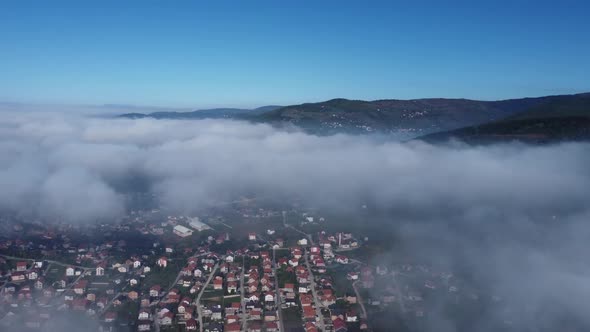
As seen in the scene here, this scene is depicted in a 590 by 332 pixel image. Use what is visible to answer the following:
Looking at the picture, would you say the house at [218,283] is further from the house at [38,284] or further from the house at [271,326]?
the house at [38,284]

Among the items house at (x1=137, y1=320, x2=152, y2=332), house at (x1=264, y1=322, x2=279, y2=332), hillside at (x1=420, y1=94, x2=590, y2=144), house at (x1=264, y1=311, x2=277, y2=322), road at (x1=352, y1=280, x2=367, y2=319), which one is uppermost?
hillside at (x1=420, y1=94, x2=590, y2=144)

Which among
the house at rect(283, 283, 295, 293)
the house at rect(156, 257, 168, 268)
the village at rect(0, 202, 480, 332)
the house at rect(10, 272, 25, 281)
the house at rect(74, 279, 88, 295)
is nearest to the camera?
the village at rect(0, 202, 480, 332)

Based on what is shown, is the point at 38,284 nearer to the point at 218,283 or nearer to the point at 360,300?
the point at 218,283

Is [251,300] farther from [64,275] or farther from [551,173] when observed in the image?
[551,173]

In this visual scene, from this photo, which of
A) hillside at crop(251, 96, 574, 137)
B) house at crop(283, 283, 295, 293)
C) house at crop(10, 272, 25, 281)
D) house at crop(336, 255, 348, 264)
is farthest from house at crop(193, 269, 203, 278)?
hillside at crop(251, 96, 574, 137)

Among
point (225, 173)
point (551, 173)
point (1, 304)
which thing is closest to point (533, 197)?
point (551, 173)

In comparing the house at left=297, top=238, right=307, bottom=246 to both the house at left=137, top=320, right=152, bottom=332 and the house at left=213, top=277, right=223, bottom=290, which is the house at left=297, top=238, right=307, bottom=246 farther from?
the house at left=137, top=320, right=152, bottom=332

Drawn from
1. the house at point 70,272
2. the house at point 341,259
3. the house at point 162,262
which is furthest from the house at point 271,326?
the house at point 70,272

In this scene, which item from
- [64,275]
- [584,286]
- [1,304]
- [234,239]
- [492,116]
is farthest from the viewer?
[492,116]

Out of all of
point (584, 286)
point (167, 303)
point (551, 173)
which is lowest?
point (167, 303)
